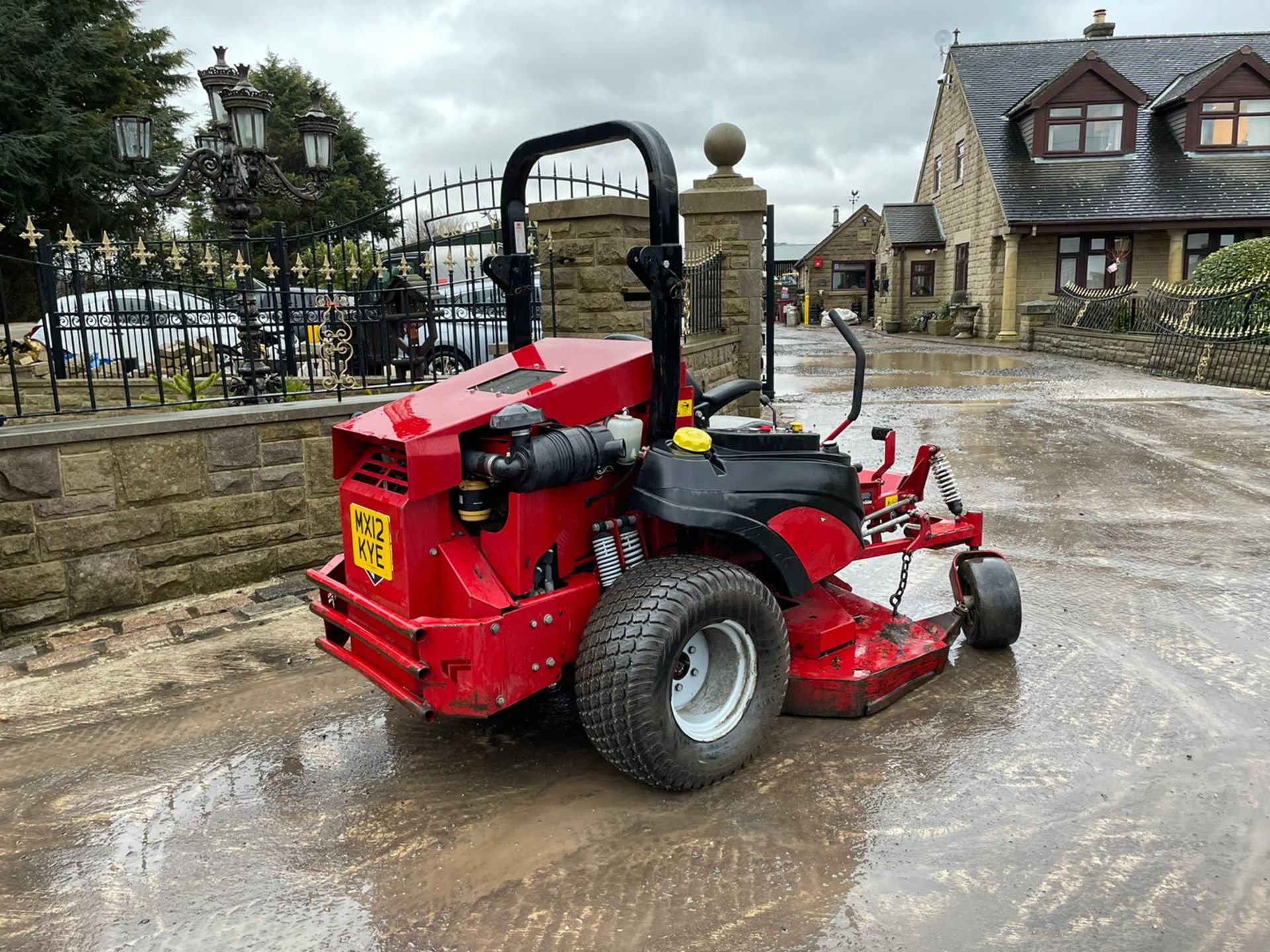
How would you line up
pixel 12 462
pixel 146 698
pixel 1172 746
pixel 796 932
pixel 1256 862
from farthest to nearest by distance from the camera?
pixel 12 462, pixel 146 698, pixel 1172 746, pixel 1256 862, pixel 796 932

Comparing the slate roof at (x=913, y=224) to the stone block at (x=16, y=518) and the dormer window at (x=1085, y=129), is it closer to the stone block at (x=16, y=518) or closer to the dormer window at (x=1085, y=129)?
the dormer window at (x=1085, y=129)

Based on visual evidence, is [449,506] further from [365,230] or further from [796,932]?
[365,230]

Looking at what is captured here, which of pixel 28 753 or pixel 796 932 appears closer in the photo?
pixel 796 932

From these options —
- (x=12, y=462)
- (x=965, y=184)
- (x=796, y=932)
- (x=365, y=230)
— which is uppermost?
(x=965, y=184)

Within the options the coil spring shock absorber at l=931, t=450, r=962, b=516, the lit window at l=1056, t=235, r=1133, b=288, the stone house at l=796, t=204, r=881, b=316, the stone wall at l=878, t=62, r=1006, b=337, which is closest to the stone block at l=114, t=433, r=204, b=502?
the coil spring shock absorber at l=931, t=450, r=962, b=516

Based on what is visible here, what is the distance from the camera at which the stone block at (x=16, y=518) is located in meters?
4.22

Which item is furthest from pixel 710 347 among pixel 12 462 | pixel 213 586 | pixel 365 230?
pixel 12 462

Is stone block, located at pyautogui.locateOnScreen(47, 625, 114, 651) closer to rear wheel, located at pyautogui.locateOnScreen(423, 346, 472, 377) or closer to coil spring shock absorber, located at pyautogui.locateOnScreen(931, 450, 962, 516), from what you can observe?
rear wheel, located at pyautogui.locateOnScreen(423, 346, 472, 377)

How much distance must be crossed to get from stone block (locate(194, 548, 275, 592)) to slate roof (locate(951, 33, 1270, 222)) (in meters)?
22.7

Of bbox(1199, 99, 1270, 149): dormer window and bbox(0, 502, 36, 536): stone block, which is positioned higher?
bbox(1199, 99, 1270, 149): dormer window

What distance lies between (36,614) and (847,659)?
12.2 ft

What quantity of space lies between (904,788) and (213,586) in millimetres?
3694

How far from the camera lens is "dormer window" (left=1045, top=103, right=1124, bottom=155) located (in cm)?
2430

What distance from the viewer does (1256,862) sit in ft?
8.18
